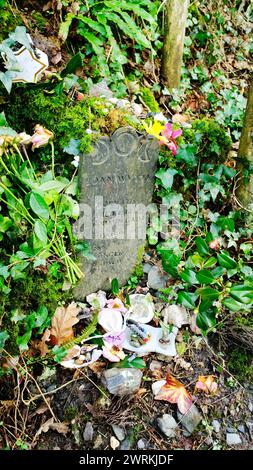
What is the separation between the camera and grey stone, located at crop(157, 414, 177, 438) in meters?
2.53

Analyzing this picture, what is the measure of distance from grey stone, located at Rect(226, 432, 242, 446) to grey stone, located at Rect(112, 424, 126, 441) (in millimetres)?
638

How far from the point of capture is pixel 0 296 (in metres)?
2.52

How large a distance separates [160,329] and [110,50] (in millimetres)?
2174

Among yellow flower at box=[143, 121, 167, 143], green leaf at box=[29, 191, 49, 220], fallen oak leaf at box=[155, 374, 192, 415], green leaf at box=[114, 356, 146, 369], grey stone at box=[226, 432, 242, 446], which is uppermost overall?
yellow flower at box=[143, 121, 167, 143]

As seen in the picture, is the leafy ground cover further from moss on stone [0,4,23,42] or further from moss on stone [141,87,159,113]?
moss on stone [141,87,159,113]

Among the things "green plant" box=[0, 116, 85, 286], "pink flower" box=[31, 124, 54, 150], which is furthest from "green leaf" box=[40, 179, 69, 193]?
"pink flower" box=[31, 124, 54, 150]

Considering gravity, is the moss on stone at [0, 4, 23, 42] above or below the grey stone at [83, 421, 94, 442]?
above

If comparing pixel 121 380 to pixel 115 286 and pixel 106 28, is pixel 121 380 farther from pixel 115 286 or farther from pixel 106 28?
pixel 106 28

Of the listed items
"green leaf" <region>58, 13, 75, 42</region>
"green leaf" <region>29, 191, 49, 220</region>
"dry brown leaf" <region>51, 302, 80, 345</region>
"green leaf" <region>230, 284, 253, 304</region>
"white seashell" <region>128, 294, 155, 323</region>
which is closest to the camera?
"green leaf" <region>29, 191, 49, 220</region>

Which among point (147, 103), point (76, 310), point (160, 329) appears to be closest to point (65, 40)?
point (147, 103)

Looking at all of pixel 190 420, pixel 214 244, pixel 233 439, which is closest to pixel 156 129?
pixel 214 244

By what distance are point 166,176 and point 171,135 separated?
29cm

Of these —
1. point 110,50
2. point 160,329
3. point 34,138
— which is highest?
point 110,50

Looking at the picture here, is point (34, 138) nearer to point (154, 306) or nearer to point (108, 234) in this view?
point (108, 234)
